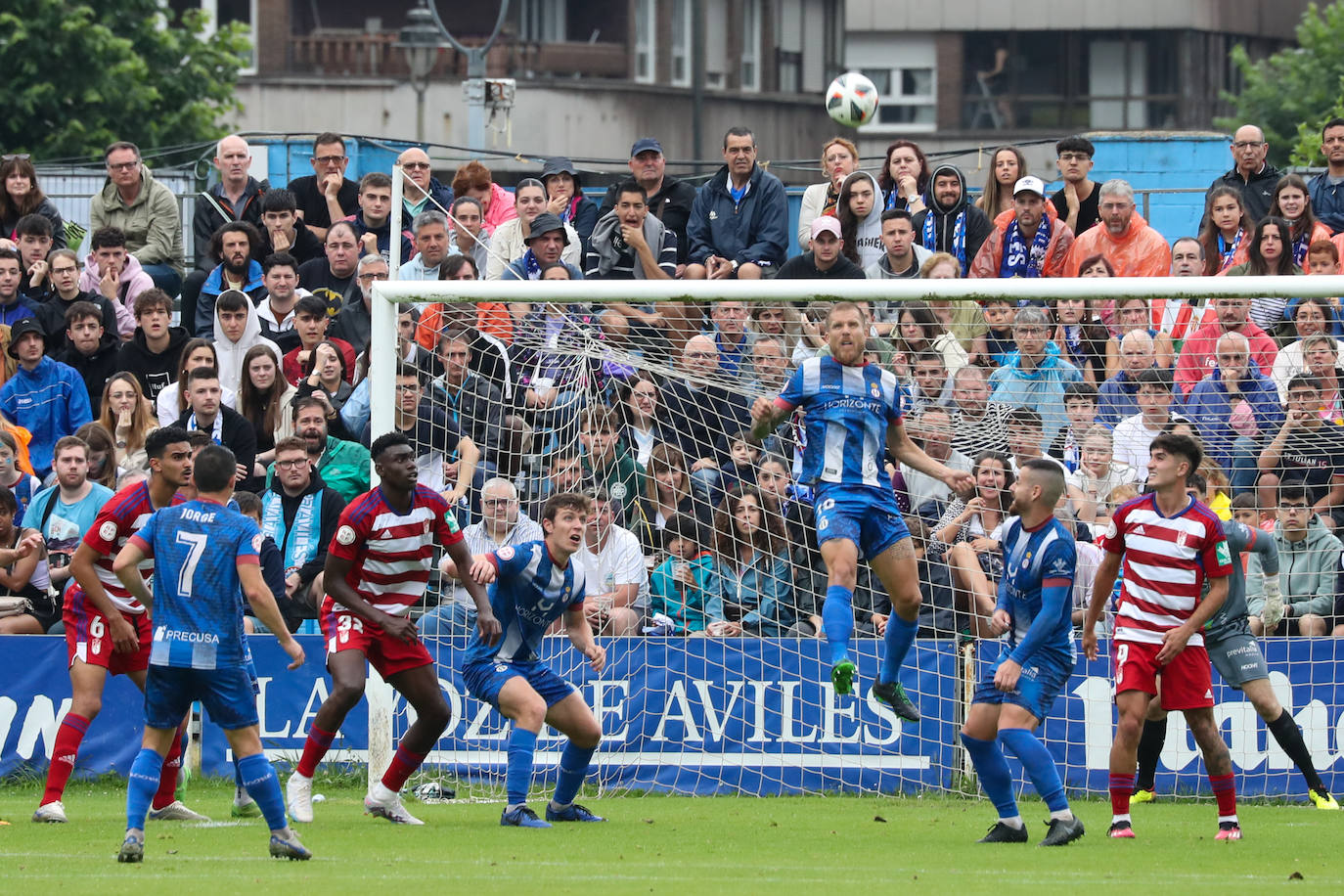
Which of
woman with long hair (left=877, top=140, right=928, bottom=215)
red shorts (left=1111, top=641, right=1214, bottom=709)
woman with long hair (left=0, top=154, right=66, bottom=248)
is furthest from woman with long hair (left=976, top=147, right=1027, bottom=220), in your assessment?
woman with long hair (left=0, top=154, right=66, bottom=248)

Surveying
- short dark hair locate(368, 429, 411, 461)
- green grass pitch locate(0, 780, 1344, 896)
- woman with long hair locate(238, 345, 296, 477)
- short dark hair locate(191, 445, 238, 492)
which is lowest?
green grass pitch locate(0, 780, 1344, 896)

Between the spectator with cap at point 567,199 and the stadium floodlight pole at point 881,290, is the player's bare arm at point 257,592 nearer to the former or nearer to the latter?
the stadium floodlight pole at point 881,290

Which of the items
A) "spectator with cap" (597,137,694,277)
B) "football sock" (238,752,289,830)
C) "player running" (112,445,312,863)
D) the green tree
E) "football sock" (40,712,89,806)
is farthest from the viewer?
the green tree

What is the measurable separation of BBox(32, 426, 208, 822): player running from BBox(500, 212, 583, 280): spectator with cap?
5166 millimetres

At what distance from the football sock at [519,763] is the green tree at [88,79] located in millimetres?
20868

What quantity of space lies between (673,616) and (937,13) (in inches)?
1335

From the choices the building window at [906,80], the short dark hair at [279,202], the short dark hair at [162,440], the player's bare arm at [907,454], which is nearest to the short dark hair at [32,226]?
the short dark hair at [279,202]

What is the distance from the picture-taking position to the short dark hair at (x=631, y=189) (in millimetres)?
14656

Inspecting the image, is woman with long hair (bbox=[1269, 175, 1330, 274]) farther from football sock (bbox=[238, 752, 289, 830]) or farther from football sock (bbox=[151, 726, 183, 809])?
football sock (bbox=[238, 752, 289, 830])

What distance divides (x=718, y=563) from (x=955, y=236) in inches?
152

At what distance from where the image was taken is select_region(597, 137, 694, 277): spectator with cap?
15.4 meters

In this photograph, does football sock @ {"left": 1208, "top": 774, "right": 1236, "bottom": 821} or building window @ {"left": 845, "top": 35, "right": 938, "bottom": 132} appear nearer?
football sock @ {"left": 1208, "top": 774, "right": 1236, "bottom": 821}

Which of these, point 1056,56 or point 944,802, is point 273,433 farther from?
point 1056,56

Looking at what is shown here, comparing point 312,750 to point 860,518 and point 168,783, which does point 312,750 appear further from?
point 860,518
